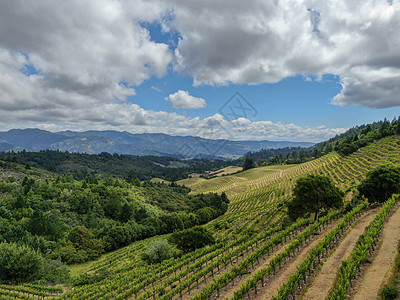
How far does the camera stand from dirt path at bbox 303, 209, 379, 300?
1491 centimetres

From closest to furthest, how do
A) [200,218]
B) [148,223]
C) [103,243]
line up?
[103,243] < [148,223] < [200,218]

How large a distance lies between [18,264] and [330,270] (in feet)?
139

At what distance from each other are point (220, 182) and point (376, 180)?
149775 millimetres

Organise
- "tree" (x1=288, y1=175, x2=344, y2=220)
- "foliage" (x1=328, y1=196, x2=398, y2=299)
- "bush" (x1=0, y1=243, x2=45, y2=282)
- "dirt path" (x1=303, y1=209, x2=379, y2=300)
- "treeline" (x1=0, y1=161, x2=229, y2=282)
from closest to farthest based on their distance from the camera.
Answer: "foliage" (x1=328, y1=196, x2=398, y2=299), "dirt path" (x1=303, y1=209, x2=379, y2=300), "bush" (x1=0, y1=243, x2=45, y2=282), "tree" (x1=288, y1=175, x2=344, y2=220), "treeline" (x1=0, y1=161, x2=229, y2=282)

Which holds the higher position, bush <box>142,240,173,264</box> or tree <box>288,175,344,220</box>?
tree <box>288,175,344,220</box>

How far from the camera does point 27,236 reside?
1955 inches

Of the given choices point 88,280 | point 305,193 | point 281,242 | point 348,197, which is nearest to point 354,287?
point 281,242

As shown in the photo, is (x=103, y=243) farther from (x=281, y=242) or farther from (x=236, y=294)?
(x=236, y=294)

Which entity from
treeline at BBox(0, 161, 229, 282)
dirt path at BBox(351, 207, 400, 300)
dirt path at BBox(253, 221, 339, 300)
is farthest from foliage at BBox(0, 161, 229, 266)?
dirt path at BBox(351, 207, 400, 300)

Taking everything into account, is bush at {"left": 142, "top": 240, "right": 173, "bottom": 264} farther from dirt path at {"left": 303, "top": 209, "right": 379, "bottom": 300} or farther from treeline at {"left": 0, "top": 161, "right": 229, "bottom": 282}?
dirt path at {"left": 303, "top": 209, "right": 379, "bottom": 300}

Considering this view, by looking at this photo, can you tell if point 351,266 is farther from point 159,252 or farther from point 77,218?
point 77,218

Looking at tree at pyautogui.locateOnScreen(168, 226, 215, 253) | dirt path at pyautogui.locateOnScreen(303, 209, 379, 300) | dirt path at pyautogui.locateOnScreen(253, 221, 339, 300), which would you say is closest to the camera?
dirt path at pyautogui.locateOnScreen(303, 209, 379, 300)

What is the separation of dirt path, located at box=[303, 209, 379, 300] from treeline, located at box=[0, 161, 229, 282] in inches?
1697

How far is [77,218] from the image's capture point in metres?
75.0
